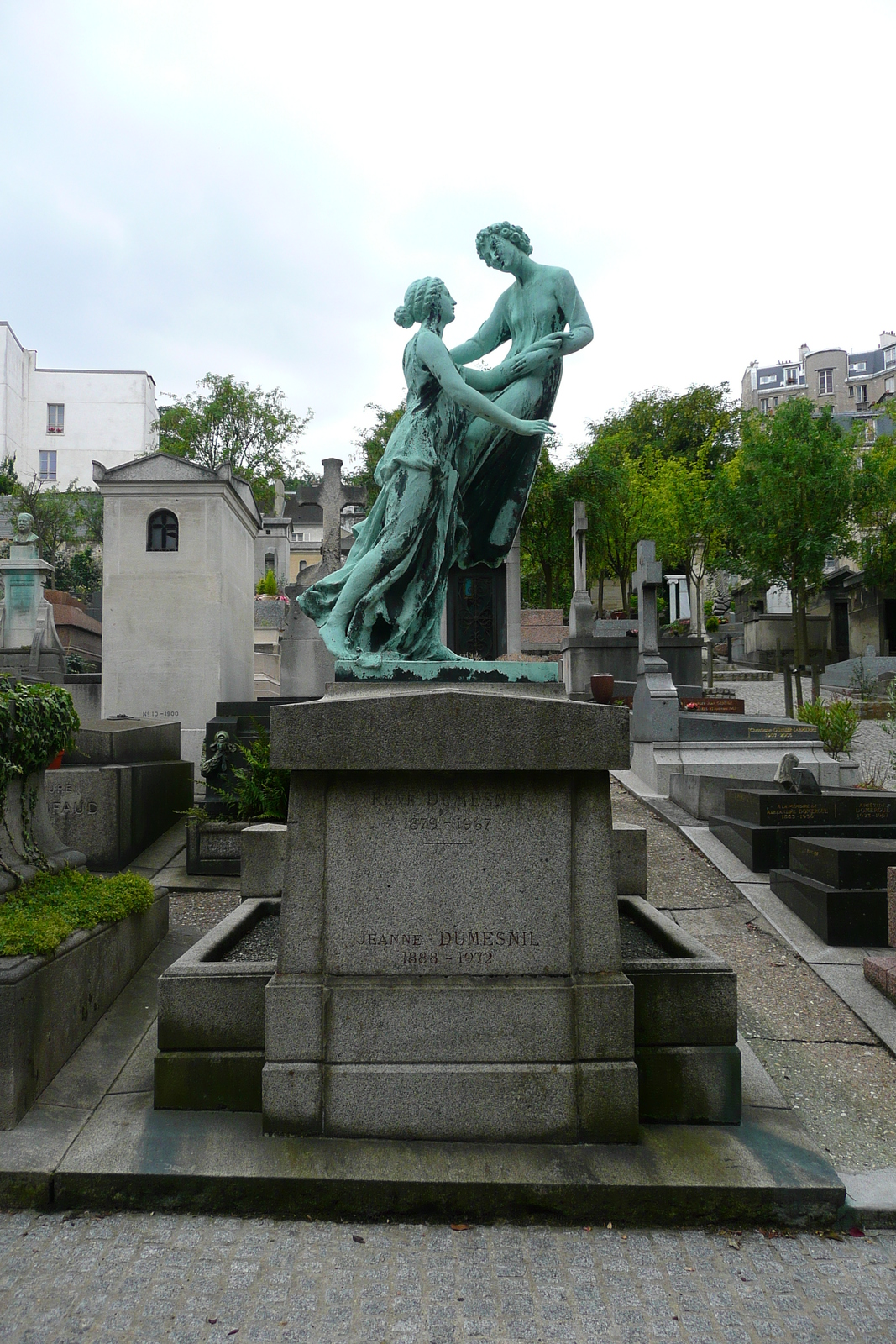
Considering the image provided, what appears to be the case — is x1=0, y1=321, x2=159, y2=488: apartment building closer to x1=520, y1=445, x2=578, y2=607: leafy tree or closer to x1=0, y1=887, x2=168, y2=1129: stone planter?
x1=520, y1=445, x2=578, y2=607: leafy tree

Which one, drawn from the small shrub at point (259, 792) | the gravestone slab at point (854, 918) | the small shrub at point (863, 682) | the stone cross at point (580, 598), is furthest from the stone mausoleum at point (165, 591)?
the small shrub at point (863, 682)

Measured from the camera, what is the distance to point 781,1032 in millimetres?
4273

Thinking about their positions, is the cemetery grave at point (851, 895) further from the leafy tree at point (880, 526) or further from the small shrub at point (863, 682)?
the leafy tree at point (880, 526)

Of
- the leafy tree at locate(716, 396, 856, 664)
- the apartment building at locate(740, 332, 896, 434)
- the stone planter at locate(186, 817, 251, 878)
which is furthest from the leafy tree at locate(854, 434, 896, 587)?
the apartment building at locate(740, 332, 896, 434)

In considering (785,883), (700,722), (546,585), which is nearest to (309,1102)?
(785,883)

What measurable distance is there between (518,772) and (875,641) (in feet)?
128

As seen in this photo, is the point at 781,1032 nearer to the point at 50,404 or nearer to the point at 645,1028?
the point at 645,1028

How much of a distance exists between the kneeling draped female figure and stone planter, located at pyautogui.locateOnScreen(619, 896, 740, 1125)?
2.12m

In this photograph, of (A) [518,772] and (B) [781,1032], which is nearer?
(A) [518,772]

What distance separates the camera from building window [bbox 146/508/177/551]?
12.0 metres

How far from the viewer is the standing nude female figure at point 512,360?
489 centimetres

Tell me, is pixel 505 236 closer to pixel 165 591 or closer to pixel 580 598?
pixel 165 591

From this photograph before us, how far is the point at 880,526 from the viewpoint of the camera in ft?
103

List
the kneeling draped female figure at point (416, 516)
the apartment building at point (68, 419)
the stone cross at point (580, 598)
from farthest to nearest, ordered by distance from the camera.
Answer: the apartment building at point (68, 419)
the stone cross at point (580, 598)
the kneeling draped female figure at point (416, 516)
